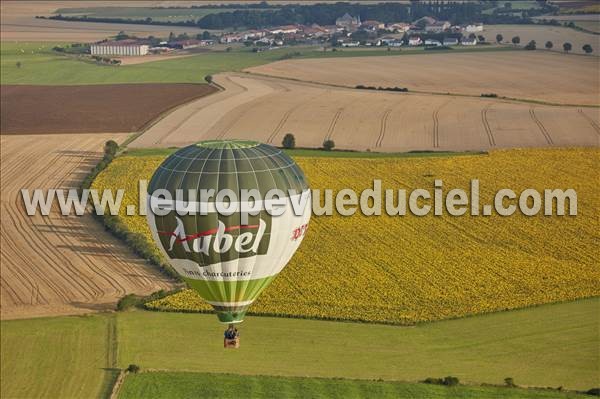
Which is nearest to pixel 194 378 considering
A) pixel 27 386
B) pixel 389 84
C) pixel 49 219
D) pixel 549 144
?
pixel 27 386

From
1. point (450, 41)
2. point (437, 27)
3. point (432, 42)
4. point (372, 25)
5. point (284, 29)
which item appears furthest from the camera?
point (372, 25)

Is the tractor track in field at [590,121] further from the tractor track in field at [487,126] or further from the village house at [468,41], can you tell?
the village house at [468,41]

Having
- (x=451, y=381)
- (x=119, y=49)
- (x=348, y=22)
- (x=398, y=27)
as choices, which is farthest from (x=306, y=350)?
(x=348, y=22)

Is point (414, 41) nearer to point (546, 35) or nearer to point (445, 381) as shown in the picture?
point (546, 35)

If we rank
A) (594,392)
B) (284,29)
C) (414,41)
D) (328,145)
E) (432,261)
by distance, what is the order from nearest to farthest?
(594,392) < (432,261) < (328,145) < (414,41) < (284,29)

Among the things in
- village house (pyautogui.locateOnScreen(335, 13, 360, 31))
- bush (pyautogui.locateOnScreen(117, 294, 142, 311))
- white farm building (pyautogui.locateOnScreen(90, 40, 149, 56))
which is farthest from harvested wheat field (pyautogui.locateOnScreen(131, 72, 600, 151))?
village house (pyautogui.locateOnScreen(335, 13, 360, 31))

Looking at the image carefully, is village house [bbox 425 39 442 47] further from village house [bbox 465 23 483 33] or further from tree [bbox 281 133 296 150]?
tree [bbox 281 133 296 150]
